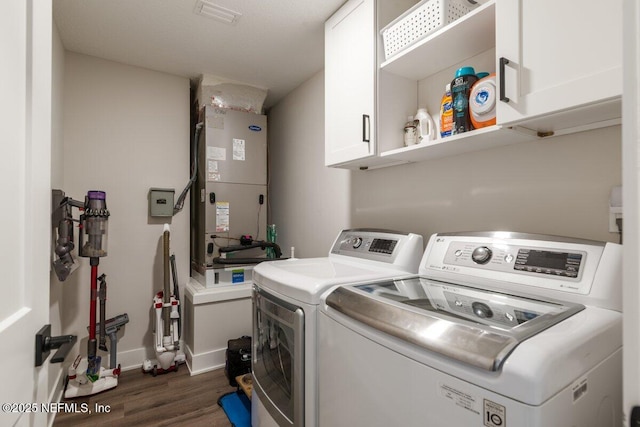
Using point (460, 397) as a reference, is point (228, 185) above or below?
above

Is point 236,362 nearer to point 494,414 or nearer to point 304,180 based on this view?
point 304,180

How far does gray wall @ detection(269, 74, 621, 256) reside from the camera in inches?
43.1

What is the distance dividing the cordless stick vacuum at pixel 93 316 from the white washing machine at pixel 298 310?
4.36 ft

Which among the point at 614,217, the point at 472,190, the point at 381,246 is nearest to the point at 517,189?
the point at 472,190

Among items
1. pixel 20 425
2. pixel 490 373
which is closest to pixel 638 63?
pixel 490 373

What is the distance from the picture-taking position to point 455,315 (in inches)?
32.0

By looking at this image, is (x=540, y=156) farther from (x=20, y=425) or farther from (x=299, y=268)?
(x=20, y=425)

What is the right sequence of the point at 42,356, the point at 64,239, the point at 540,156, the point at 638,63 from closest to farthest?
1. the point at 638,63
2. the point at 42,356
3. the point at 540,156
4. the point at 64,239

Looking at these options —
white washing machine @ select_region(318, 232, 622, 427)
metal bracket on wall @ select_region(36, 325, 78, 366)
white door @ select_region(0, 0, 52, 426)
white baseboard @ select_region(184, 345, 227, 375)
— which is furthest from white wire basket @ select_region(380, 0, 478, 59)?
white baseboard @ select_region(184, 345, 227, 375)

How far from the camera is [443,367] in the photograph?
681mm

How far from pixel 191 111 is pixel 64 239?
71.1 inches

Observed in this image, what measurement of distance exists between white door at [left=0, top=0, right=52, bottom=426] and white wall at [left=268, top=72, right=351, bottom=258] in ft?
5.82

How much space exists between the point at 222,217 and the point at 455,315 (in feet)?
7.51

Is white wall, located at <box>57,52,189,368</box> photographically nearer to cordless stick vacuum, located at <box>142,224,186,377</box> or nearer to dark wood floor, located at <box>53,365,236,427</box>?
cordless stick vacuum, located at <box>142,224,186,377</box>
